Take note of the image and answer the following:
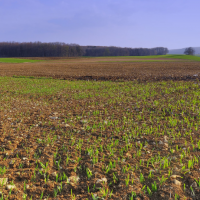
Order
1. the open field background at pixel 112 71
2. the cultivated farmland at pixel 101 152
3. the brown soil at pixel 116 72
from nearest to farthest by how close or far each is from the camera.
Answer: the cultivated farmland at pixel 101 152 < the brown soil at pixel 116 72 < the open field background at pixel 112 71

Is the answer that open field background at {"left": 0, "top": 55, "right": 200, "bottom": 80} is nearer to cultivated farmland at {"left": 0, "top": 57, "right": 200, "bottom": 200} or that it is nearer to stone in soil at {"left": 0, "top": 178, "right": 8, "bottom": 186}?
cultivated farmland at {"left": 0, "top": 57, "right": 200, "bottom": 200}

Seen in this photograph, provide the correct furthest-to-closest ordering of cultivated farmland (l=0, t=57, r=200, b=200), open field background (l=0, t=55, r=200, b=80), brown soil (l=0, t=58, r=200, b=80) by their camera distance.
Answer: open field background (l=0, t=55, r=200, b=80) < brown soil (l=0, t=58, r=200, b=80) < cultivated farmland (l=0, t=57, r=200, b=200)

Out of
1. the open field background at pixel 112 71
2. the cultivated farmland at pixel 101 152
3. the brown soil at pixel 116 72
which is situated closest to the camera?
the cultivated farmland at pixel 101 152

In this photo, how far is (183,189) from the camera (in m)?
4.00

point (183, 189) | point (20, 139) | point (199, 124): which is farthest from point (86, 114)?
point (183, 189)

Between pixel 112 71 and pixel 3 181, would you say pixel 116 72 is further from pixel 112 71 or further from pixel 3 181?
Result: pixel 3 181

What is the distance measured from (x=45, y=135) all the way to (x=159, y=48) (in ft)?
680

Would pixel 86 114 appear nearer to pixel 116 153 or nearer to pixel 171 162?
pixel 116 153

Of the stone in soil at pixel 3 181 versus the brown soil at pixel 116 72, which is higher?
the brown soil at pixel 116 72

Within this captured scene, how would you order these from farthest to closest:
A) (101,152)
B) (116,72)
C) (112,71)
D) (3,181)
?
1. (112,71)
2. (116,72)
3. (101,152)
4. (3,181)

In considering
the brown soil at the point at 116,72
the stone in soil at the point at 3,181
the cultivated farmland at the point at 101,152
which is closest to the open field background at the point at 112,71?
the brown soil at the point at 116,72

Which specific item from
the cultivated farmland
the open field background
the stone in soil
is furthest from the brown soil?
the stone in soil

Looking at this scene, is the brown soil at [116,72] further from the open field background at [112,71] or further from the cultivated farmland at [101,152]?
the cultivated farmland at [101,152]

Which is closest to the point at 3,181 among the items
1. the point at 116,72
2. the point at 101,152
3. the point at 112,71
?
the point at 101,152
